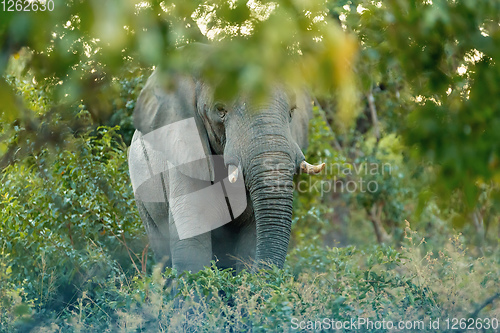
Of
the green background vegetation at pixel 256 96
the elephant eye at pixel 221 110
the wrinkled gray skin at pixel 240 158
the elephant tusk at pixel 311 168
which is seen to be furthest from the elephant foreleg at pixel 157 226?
the elephant tusk at pixel 311 168

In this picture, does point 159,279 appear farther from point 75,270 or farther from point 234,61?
point 234,61

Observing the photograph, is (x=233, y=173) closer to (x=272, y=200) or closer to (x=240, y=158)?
(x=240, y=158)

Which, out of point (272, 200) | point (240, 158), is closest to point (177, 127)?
point (240, 158)

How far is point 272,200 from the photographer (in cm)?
464

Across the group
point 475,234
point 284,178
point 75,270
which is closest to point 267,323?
point 284,178

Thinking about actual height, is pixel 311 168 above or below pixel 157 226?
above

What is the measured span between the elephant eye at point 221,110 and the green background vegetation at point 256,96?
1.06 meters

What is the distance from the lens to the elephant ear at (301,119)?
5.51 m

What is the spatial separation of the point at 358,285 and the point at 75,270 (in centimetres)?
314

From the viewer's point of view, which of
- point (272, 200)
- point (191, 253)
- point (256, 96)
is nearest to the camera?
point (256, 96)

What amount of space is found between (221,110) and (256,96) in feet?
12.0

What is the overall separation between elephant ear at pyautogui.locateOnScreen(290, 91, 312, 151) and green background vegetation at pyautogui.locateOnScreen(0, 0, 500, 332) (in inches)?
26.4

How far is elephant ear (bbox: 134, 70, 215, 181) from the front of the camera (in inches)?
206

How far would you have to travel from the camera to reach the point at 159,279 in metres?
4.02
